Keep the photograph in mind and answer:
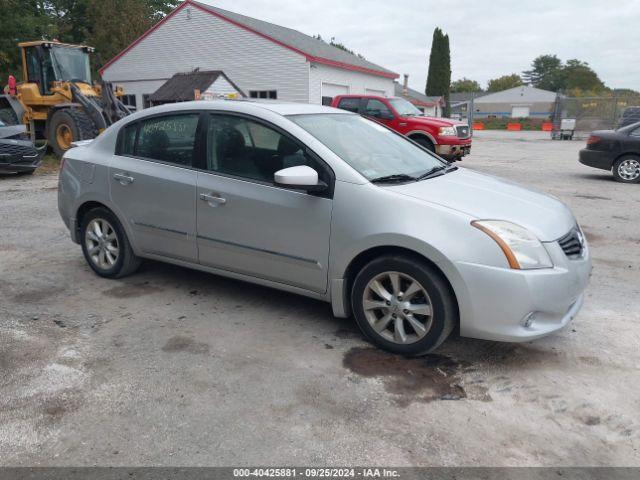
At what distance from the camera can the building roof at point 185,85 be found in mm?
24092

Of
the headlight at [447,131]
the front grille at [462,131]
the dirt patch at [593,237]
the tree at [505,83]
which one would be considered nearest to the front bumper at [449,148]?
the headlight at [447,131]

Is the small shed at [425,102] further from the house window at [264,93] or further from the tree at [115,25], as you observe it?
the house window at [264,93]

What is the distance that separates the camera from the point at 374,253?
3.65 metres

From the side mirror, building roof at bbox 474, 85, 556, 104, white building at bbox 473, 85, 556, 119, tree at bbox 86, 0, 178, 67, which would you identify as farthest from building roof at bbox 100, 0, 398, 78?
building roof at bbox 474, 85, 556, 104

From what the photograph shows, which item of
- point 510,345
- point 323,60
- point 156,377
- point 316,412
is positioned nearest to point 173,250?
point 156,377

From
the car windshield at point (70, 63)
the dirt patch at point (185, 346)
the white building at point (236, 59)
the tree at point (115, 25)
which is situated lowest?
the dirt patch at point (185, 346)

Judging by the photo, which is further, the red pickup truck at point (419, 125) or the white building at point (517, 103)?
the white building at point (517, 103)

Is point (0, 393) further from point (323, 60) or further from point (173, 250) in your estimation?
point (323, 60)

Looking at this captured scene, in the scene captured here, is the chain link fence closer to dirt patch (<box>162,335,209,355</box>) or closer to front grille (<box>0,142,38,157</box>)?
front grille (<box>0,142,38,157</box>)

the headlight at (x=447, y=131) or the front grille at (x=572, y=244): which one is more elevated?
the headlight at (x=447, y=131)

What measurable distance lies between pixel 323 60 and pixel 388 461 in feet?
84.8

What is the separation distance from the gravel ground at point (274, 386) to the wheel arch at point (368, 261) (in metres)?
0.35

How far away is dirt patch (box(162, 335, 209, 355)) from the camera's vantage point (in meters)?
3.72

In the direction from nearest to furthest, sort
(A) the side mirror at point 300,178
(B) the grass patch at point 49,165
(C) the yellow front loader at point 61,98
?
1. (A) the side mirror at point 300,178
2. (B) the grass patch at point 49,165
3. (C) the yellow front loader at point 61,98
